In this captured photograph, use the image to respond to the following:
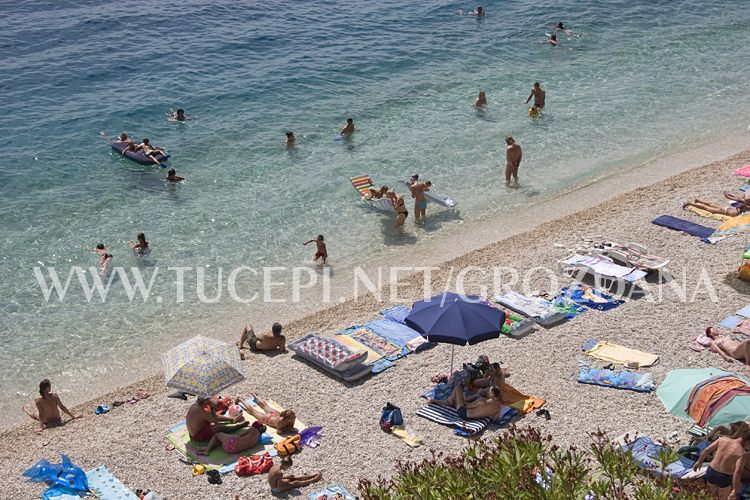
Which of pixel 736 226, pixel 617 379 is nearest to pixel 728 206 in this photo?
pixel 736 226

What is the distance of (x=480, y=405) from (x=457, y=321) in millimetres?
1234

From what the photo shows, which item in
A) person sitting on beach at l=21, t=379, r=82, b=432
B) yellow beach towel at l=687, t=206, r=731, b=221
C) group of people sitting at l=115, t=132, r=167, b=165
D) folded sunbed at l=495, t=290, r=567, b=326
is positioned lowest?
person sitting on beach at l=21, t=379, r=82, b=432

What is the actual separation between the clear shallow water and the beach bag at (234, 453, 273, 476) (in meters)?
4.85

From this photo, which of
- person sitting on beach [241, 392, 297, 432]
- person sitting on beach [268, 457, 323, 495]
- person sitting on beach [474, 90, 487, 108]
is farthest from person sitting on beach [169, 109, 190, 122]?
person sitting on beach [268, 457, 323, 495]

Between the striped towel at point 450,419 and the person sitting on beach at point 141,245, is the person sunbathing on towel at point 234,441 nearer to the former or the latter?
the striped towel at point 450,419

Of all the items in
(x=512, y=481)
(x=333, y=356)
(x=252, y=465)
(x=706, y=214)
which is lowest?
(x=252, y=465)

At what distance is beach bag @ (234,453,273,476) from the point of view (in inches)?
425

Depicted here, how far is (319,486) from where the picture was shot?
10.4 m

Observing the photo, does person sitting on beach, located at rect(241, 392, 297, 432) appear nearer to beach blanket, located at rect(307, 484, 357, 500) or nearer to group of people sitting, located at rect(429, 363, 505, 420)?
beach blanket, located at rect(307, 484, 357, 500)

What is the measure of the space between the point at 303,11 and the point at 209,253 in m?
21.3

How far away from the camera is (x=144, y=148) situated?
2278cm

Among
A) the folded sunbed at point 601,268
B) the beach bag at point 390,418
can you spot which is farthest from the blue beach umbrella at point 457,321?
the folded sunbed at point 601,268

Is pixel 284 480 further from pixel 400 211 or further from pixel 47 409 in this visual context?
pixel 400 211

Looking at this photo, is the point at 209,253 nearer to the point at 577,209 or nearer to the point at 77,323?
the point at 77,323
